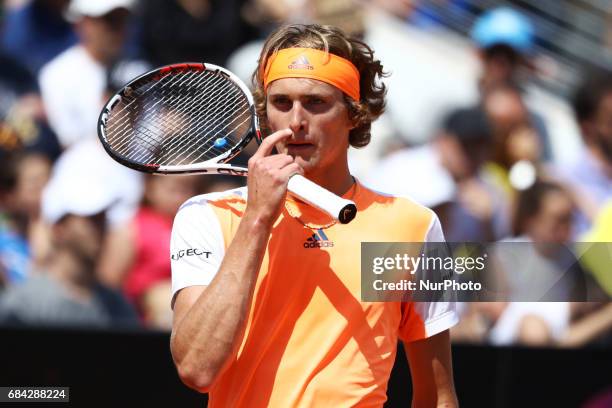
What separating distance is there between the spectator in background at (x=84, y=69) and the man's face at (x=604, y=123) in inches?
110

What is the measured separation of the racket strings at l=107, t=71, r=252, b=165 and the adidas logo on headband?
0.36 meters

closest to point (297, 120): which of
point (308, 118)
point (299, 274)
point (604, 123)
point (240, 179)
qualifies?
point (308, 118)

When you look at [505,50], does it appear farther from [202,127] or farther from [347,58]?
[347,58]

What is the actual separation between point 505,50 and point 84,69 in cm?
244

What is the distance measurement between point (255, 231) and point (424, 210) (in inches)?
22.7

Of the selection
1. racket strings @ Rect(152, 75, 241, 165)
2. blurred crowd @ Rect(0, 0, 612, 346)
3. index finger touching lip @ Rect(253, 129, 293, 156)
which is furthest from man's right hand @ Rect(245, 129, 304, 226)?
blurred crowd @ Rect(0, 0, 612, 346)

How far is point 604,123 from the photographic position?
596 cm

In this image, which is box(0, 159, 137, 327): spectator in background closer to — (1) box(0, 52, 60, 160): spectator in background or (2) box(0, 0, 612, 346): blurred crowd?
(2) box(0, 0, 612, 346): blurred crowd

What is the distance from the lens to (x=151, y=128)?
3.19 m

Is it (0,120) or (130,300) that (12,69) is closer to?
(0,120)

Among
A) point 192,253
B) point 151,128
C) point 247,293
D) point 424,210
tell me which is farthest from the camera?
point 151,128

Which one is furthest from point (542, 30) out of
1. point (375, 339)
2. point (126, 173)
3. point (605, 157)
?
point (375, 339)

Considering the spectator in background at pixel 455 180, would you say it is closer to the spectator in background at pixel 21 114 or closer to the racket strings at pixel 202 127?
the spectator in background at pixel 21 114

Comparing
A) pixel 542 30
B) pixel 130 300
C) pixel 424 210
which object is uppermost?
pixel 424 210
